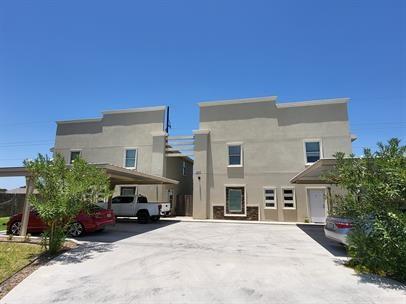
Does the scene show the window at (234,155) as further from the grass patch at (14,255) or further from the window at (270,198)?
the grass patch at (14,255)

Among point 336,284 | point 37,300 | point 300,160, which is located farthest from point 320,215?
point 37,300

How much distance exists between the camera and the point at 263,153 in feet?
71.7

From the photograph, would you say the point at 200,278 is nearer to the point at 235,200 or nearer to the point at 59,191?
the point at 59,191

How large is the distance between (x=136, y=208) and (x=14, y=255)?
1060 cm

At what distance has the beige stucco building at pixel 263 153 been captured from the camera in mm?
20750

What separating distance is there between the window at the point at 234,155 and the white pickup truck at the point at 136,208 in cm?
654

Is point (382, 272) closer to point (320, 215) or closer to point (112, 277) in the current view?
point (112, 277)

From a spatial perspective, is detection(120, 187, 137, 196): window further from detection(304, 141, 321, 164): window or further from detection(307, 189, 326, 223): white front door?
detection(304, 141, 321, 164): window

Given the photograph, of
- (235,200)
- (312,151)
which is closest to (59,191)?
(235,200)

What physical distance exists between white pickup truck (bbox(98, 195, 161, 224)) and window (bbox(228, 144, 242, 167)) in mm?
6537

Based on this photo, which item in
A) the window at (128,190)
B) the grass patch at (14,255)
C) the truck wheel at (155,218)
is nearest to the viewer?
the grass patch at (14,255)

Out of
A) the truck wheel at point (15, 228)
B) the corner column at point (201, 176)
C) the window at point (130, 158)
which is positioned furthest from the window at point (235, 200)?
the truck wheel at point (15, 228)

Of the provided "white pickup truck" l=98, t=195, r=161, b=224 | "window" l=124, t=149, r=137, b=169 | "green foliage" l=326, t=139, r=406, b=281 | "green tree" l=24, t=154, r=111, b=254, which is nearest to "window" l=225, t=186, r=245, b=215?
"white pickup truck" l=98, t=195, r=161, b=224

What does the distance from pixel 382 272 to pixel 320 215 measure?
46.0 feet
